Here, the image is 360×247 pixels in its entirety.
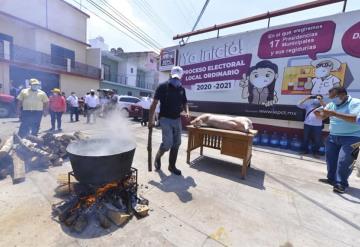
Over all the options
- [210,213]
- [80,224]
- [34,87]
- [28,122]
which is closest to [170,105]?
[210,213]

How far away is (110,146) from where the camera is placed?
301 centimetres

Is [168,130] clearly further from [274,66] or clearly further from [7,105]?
[7,105]

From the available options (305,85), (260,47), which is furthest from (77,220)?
(260,47)

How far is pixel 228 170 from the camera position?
4156mm

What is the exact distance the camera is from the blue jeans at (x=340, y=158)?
10.4ft

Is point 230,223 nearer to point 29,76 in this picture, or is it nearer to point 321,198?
point 321,198

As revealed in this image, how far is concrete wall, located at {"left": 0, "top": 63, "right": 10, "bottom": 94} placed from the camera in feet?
43.3

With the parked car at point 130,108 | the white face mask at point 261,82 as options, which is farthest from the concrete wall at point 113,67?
the white face mask at point 261,82

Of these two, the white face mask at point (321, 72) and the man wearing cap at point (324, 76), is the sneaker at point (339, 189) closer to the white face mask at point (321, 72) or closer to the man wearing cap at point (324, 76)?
the man wearing cap at point (324, 76)

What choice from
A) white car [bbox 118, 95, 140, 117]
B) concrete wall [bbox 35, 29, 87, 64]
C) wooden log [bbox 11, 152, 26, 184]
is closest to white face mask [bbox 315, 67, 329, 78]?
wooden log [bbox 11, 152, 26, 184]

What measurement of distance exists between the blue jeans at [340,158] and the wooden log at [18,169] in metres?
5.25

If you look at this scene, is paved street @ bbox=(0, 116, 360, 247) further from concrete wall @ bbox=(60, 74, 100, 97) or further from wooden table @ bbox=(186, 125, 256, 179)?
concrete wall @ bbox=(60, 74, 100, 97)

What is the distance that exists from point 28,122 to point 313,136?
→ 8.00 metres

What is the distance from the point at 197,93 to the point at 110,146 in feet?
19.9
